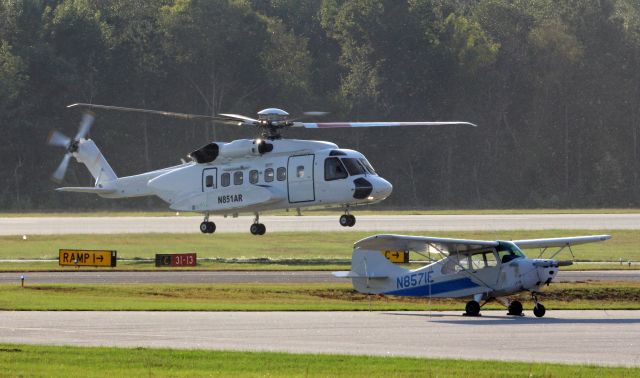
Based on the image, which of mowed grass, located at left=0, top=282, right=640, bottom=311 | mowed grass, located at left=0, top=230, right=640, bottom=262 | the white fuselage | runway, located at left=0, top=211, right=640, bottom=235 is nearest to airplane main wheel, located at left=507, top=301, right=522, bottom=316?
mowed grass, located at left=0, top=282, right=640, bottom=311

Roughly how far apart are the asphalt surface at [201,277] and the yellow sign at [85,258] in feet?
6.64

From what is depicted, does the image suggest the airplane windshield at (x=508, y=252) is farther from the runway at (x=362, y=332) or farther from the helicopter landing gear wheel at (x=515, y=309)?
the runway at (x=362, y=332)

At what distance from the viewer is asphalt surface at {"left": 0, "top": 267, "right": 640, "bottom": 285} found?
157 feet

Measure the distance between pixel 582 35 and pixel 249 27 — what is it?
1206 inches

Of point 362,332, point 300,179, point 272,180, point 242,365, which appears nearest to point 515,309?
point 362,332

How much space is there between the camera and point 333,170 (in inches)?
1761

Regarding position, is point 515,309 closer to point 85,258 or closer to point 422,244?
point 422,244

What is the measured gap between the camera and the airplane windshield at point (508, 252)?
117 feet

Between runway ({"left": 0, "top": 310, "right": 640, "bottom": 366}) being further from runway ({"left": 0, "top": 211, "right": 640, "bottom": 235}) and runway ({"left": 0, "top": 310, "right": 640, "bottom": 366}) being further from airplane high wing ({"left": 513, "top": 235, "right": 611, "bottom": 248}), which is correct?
runway ({"left": 0, "top": 211, "right": 640, "bottom": 235})

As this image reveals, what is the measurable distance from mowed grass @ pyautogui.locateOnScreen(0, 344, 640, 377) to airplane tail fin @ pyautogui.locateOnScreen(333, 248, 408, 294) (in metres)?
11.4

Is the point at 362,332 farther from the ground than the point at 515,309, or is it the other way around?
the point at 362,332

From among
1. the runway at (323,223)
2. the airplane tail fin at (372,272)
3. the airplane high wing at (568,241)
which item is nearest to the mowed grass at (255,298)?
the airplane tail fin at (372,272)

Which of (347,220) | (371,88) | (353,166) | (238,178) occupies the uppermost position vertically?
(371,88)

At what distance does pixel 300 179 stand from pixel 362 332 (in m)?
16.2
